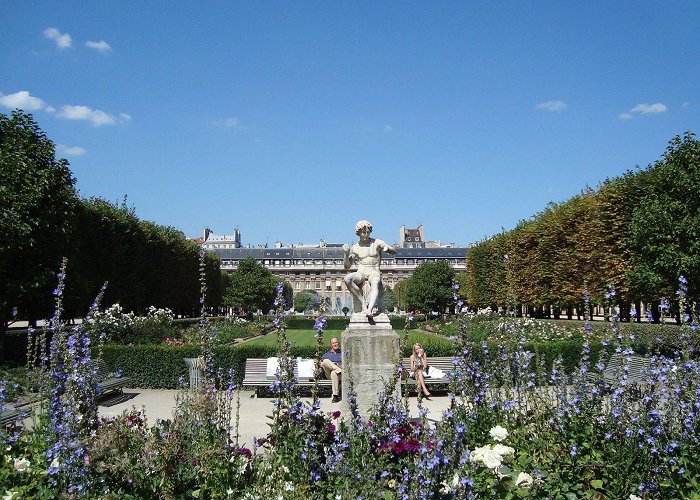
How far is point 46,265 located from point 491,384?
48.2 feet

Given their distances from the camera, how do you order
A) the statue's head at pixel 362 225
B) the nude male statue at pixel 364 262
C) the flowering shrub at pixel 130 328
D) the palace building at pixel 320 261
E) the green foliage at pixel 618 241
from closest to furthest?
the nude male statue at pixel 364 262 < the statue's head at pixel 362 225 < the flowering shrub at pixel 130 328 < the green foliage at pixel 618 241 < the palace building at pixel 320 261

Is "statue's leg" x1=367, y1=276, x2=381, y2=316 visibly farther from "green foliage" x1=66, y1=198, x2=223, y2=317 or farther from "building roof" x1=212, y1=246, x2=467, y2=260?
"building roof" x1=212, y1=246, x2=467, y2=260

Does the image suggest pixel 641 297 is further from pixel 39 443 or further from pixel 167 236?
pixel 167 236

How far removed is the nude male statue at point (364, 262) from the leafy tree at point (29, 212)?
35.2 ft

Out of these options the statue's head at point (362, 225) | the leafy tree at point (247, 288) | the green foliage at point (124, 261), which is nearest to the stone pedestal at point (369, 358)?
the statue's head at point (362, 225)

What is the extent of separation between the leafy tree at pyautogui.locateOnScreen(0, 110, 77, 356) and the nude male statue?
422 inches

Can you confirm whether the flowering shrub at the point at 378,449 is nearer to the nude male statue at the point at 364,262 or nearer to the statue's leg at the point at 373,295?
the statue's leg at the point at 373,295

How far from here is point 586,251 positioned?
2702 centimetres

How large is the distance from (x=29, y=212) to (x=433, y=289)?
32.4m

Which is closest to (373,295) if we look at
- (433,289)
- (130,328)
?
(130,328)

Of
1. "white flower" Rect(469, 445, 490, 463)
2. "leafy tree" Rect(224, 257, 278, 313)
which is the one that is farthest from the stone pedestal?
"leafy tree" Rect(224, 257, 278, 313)

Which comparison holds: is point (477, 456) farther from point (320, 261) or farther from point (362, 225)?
point (320, 261)

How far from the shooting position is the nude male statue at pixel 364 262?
7.92m

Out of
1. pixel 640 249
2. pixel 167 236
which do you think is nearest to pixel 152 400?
pixel 640 249
